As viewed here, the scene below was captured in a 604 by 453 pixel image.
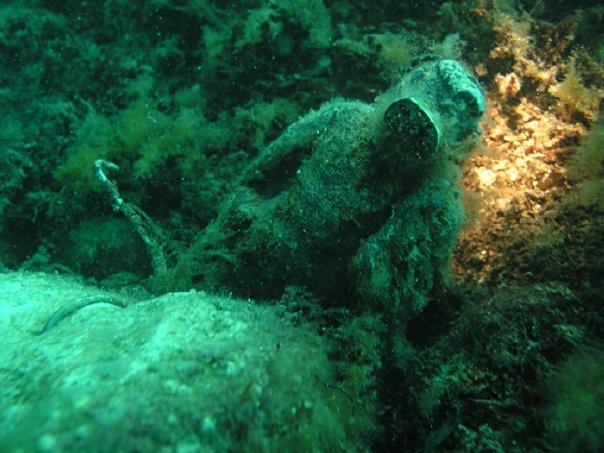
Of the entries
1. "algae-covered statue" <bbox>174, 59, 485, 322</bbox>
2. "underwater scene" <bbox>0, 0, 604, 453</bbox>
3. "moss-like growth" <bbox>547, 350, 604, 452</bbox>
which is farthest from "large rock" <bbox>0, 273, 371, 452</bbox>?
"moss-like growth" <bbox>547, 350, 604, 452</bbox>

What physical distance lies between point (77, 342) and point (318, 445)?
1237 millimetres

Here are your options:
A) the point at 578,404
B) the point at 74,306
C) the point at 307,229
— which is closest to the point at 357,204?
the point at 307,229

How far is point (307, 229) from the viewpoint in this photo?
102 inches

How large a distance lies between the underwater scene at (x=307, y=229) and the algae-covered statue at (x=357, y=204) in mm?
16

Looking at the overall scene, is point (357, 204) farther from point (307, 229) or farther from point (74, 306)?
point (74, 306)

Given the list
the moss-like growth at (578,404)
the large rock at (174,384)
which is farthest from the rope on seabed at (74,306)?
the moss-like growth at (578,404)

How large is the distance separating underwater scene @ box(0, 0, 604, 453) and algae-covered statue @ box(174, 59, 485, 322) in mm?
16

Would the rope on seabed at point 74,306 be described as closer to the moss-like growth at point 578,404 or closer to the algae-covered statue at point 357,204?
the algae-covered statue at point 357,204

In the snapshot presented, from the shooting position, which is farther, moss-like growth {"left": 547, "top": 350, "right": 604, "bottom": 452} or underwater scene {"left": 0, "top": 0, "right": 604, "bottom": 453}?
underwater scene {"left": 0, "top": 0, "right": 604, "bottom": 453}

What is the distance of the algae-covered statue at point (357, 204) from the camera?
2.30 meters

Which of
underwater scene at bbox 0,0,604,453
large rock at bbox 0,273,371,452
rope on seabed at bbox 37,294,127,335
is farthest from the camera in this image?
rope on seabed at bbox 37,294,127,335

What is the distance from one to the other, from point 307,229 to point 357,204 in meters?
0.37

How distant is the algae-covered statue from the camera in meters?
2.30

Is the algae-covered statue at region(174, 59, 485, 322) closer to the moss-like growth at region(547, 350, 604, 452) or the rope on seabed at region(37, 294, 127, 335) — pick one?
the rope on seabed at region(37, 294, 127, 335)
